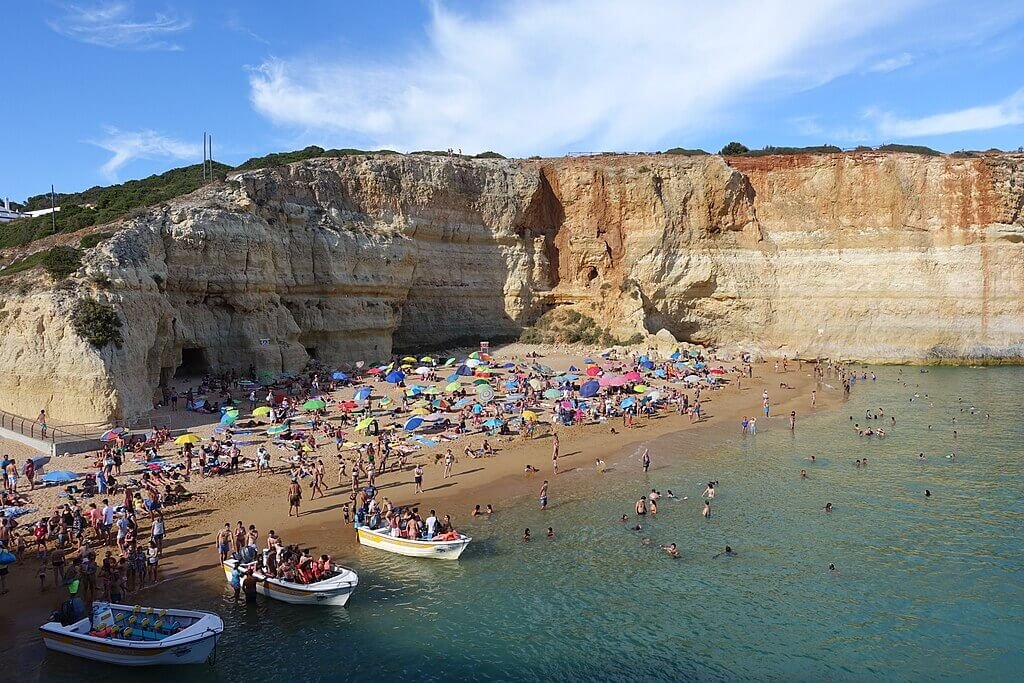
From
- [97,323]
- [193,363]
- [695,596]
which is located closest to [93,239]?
[97,323]

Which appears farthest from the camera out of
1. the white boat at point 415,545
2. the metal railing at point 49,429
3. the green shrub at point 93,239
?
the green shrub at point 93,239

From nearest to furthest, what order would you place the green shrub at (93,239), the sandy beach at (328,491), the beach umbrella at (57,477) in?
1. the sandy beach at (328,491)
2. the beach umbrella at (57,477)
3. the green shrub at (93,239)

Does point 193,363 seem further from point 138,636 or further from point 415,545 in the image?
point 138,636

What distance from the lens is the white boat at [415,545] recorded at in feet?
50.1

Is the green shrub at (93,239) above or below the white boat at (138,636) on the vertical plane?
above

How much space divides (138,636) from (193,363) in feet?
81.1

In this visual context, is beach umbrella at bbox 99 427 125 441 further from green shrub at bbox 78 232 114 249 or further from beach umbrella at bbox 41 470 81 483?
green shrub at bbox 78 232 114 249

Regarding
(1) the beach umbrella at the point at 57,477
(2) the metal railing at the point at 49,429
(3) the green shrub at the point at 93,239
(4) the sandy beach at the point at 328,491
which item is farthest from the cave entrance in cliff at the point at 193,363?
(1) the beach umbrella at the point at 57,477

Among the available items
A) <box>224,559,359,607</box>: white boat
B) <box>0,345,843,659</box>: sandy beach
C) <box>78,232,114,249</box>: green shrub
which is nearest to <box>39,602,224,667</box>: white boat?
<box>0,345,843,659</box>: sandy beach

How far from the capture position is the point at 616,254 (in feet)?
164

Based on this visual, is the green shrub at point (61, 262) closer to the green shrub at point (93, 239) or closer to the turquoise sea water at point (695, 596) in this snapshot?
the green shrub at point (93, 239)

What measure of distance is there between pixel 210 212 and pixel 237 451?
15.4m

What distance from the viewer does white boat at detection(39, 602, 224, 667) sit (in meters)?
10.8

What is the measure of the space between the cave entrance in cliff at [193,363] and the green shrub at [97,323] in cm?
836
